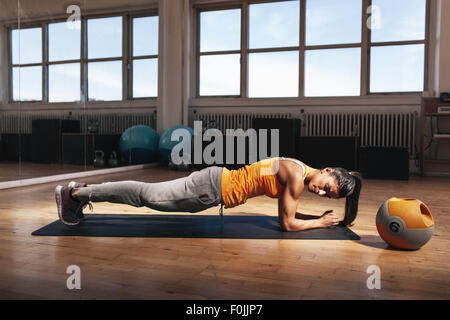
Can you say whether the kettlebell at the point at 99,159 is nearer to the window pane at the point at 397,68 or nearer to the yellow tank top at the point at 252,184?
the yellow tank top at the point at 252,184

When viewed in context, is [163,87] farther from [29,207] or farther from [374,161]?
[29,207]

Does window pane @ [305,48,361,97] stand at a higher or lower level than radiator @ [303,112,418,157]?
higher

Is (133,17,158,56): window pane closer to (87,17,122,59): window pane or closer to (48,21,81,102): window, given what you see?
(87,17,122,59): window pane

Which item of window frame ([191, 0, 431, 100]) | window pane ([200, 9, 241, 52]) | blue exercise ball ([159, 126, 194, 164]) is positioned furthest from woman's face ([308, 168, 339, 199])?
window pane ([200, 9, 241, 52])

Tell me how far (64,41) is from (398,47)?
14.1 feet

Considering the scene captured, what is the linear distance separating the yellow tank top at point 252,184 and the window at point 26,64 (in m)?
2.63

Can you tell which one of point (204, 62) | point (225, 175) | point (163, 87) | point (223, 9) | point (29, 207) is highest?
point (223, 9)

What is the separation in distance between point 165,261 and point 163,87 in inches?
202

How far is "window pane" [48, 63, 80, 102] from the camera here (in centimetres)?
425

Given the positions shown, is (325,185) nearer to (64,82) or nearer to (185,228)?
(185,228)

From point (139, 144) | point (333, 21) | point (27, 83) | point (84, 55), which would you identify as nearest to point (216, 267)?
point (27, 83)

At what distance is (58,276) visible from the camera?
153cm

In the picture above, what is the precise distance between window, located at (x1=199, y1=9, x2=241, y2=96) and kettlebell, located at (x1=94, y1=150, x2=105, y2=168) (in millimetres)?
2114
